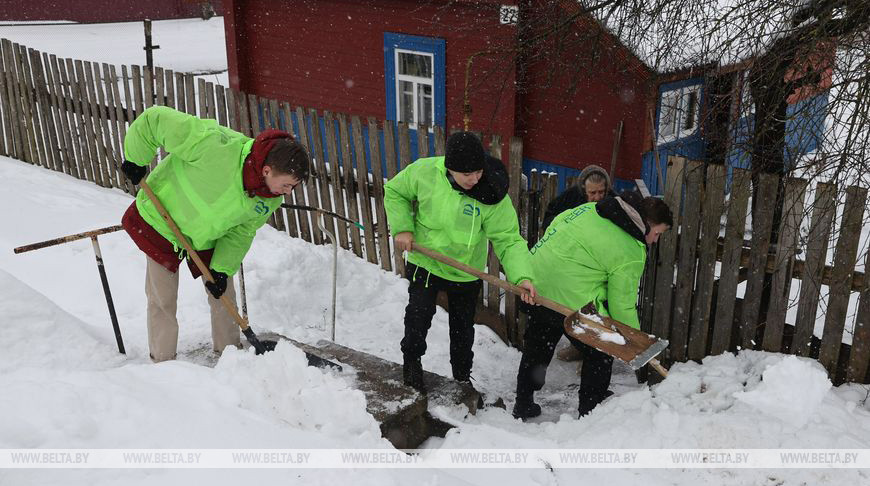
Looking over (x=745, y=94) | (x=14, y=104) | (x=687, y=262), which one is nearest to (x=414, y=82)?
(x=14, y=104)

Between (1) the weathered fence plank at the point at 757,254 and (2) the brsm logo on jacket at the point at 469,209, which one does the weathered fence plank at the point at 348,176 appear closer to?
(2) the brsm logo on jacket at the point at 469,209

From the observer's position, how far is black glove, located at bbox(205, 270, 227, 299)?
412 cm

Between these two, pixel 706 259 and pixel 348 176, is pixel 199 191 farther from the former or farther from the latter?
pixel 706 259

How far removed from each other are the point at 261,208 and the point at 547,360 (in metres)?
2.07

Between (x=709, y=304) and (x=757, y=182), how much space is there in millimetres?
880

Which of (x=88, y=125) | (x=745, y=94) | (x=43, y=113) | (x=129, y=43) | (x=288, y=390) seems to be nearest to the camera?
(x=288, y=390)

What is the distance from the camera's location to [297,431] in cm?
272

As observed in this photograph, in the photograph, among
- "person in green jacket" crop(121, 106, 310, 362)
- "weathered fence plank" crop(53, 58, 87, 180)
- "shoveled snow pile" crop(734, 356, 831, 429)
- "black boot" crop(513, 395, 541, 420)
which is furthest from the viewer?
"weathered fence plank" crop(53, 58, 87, 180)

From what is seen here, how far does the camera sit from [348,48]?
11.6m

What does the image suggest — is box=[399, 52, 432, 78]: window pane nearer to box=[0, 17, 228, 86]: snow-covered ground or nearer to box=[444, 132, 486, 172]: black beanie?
box=[444, 132, 486, 172]: black beanie

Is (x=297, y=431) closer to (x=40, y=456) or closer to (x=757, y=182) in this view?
(x=40, y=456)

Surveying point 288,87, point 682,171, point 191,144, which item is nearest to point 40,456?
point 191,144

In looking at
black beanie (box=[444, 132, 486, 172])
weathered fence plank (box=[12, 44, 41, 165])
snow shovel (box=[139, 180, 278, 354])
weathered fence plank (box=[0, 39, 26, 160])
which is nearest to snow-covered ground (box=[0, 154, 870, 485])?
snow shovel (box=[139, 180, 278, 354])

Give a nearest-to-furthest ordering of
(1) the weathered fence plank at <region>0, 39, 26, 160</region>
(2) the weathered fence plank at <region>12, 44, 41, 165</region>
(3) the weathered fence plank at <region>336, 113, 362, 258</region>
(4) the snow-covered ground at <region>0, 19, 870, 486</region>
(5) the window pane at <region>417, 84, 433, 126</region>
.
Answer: (4) the snow-covered ground at <region>0, 19, 870, 486</region> → (3) the weathered fence plank at <region>336, 113, 362, 258</region> → (2) the weathered fence plank at <region>12, 44, 41, 165</region> → (1) the weathered fence plank at <region>0, 39, 26, 160</region> → (5) the window pane at <region>417, 84, 433, 126</region>
